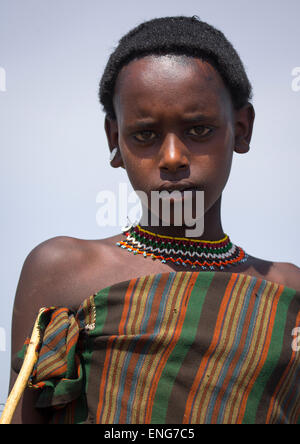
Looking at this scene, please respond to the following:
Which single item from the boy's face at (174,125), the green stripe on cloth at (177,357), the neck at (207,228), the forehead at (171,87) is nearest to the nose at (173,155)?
the boy's face at (174,125)

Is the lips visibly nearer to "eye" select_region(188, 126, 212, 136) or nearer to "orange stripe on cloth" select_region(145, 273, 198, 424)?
"eye" select_region(188, 126, 212, 136)

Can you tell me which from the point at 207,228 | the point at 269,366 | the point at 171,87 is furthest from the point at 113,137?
the point at 269,366

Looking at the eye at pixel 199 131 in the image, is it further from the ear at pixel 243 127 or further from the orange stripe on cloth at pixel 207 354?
the orange stripe on cloth at pixel 207 354

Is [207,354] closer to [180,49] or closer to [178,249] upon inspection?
[178,249]

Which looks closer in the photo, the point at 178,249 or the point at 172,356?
the point at 172,356

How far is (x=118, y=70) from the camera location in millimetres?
1888

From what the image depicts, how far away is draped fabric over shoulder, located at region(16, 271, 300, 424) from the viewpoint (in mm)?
1570

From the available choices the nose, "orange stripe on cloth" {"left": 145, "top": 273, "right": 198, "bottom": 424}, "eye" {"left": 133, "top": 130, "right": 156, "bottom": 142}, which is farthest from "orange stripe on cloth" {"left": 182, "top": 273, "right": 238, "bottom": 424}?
"eye" {"left": 133, "top": 130, "right": 156, "bottom": 142}

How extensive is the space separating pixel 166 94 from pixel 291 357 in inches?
40.1

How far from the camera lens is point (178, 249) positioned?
1.89 m

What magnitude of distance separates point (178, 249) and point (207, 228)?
17 cm

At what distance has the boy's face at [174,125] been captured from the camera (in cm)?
166

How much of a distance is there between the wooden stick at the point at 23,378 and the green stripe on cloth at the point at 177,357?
42 centimetres
